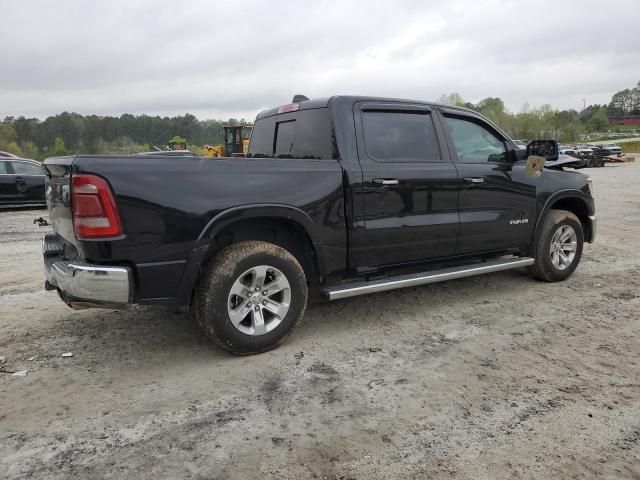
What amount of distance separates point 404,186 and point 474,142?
124 centimetres

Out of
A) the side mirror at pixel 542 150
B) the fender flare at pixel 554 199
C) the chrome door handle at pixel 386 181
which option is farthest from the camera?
the fender flare at pixel 554 199

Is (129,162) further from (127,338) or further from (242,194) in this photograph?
(127,338)

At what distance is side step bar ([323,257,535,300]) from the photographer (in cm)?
390

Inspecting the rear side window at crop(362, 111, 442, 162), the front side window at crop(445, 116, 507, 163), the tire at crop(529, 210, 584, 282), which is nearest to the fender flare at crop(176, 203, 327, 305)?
the rear side window at crop(362, 111, 442, 162)

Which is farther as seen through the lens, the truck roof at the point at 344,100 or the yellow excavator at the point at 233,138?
the yellow excavator at the point at 233,138

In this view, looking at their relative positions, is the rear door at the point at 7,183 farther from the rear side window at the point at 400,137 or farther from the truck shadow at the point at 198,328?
the rear side window at the point at 400,137

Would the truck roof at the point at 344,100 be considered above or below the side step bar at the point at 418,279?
above

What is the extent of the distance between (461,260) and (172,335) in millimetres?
2750

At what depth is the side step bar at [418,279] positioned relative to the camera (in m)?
3.90

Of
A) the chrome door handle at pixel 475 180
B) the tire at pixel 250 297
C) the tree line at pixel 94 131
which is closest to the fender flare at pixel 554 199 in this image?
the chrome door handle at pixel 475 180

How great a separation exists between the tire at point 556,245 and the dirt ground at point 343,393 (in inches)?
A: 19.3

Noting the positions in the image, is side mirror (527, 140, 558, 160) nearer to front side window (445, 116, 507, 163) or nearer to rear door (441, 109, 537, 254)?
rear door (441, 109, 537, 254)

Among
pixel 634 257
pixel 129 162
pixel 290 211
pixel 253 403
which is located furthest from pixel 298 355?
pixel 634 257

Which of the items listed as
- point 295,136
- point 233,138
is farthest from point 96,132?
point 295,136
